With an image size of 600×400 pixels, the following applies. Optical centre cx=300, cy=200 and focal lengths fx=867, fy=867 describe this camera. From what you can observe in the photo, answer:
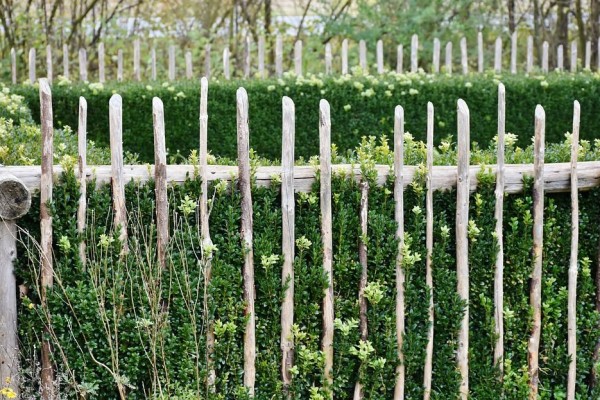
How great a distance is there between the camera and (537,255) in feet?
13.8

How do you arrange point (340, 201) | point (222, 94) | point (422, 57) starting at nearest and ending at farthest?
point (340, 201) < point (222, 94) < point (422, 57)

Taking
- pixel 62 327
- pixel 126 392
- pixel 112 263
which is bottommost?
pixel 126 392

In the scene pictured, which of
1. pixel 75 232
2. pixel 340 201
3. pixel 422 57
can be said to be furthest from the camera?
pixel 422 57

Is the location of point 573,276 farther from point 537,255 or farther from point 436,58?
point 436,58

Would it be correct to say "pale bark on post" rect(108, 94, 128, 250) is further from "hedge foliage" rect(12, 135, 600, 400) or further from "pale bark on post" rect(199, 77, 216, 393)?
"pale bark on post" rect(199, 77, 216, 393)

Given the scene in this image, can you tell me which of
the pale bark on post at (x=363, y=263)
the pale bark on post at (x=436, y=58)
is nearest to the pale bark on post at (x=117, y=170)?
the pale bark on post at (x=363, y=263)

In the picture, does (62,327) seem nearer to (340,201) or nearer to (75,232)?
(75,232)

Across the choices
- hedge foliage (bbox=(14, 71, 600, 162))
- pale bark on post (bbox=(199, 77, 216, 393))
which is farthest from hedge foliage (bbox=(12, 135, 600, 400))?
hedge foliage (bbox=(14, 71, 600, 162))

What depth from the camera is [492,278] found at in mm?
4184

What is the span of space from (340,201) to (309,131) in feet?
15.0

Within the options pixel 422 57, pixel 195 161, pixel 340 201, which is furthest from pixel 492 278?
pixel 422 57

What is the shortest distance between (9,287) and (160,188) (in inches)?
30.4

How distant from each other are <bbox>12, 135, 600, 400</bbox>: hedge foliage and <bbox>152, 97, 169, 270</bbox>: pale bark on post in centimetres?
4

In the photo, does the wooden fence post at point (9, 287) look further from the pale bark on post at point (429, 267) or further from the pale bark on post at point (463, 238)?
the pale bark on post at point (463, 238)
